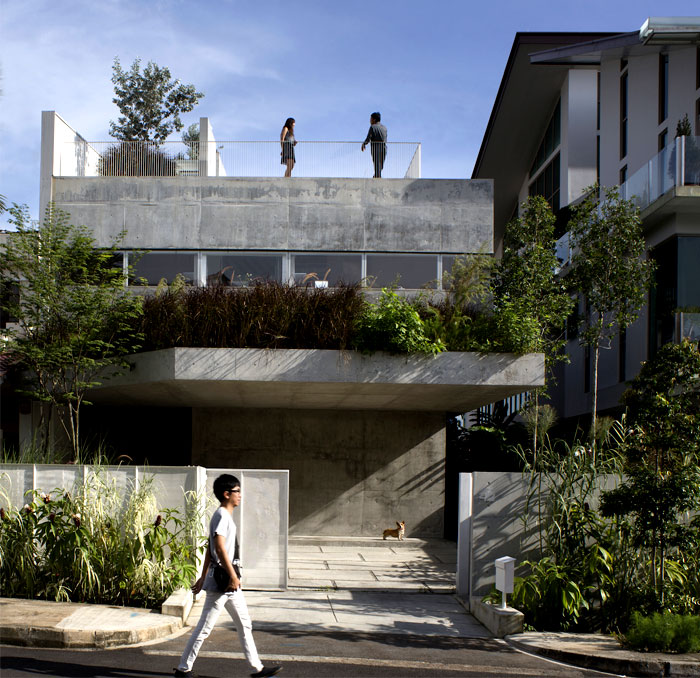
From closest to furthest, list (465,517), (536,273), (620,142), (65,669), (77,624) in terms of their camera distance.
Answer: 1. (65,669)
2. (77,624)
3. (465,517)
4. (536,273)
5. (620,142)

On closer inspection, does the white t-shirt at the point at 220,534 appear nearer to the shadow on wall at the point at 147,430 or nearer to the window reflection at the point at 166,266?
the window reflection at the point at 166,266

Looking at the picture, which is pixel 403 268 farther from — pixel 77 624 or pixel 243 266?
pixel 77 624

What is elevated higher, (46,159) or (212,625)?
(46,159)

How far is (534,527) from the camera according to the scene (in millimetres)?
11195

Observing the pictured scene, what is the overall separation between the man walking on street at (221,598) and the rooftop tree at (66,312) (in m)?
8.06

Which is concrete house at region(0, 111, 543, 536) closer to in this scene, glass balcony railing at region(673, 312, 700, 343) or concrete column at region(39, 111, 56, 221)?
concrete column at region(39, 111, 56, 221)

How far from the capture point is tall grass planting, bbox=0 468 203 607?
10188mm

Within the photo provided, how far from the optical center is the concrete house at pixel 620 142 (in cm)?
2000

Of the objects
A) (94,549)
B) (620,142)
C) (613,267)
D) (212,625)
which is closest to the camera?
(212,625)

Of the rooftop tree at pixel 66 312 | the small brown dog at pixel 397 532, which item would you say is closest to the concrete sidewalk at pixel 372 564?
the small brown dog at pixel 397 532

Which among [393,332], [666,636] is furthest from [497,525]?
[393,332]

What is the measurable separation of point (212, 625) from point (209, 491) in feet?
16.2

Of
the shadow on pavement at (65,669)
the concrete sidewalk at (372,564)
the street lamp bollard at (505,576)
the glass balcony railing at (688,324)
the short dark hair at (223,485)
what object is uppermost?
the glass balcony railing at (688,324)

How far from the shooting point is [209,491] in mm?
11844
